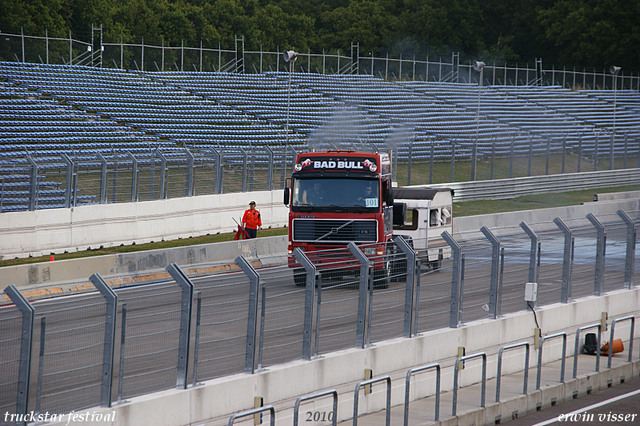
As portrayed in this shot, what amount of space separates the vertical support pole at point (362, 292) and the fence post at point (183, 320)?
2418mm

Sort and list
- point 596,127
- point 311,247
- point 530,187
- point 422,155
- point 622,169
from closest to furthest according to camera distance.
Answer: point 311,247 < point 422,155 < point 530,187 < point 622,169 < point 596,127

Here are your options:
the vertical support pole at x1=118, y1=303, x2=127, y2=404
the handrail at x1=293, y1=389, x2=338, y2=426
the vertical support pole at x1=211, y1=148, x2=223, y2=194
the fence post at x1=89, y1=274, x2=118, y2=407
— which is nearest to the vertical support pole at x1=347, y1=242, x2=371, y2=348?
the handrail at x1=293, y1=389, x2=338, y2=426

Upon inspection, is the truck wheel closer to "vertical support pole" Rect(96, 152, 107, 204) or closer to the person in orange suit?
the person in orange suit

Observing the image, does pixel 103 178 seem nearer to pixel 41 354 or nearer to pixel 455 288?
pixel 455 288

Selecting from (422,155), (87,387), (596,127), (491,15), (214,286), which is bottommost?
(87,387)

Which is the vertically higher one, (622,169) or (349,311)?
(622,169)

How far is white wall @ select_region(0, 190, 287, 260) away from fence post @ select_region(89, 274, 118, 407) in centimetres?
1338

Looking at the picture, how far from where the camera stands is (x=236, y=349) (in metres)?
8.21

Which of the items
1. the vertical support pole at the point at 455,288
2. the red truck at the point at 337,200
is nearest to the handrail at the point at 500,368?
the vertical support pole at the point at 455,288

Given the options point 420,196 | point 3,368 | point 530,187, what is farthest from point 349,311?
point 530,187

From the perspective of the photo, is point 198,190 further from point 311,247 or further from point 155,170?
point 311,247

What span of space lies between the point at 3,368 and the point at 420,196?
15.8 meters

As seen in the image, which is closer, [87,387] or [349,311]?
[87,387]

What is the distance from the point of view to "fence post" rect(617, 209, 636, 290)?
47.2 ft
